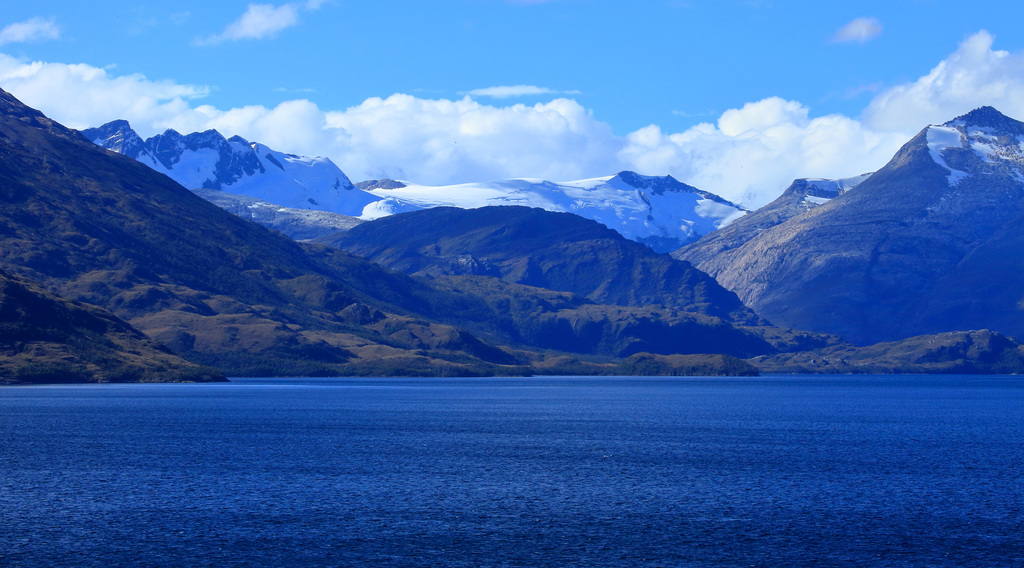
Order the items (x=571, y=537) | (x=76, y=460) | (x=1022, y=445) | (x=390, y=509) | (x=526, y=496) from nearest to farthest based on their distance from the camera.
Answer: (x=571, y=537)
(x=390, y=509)
(x=526, y=496)
(x=76, y=460)
(x=1022, y=445)

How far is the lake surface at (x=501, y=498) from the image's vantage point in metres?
67.9

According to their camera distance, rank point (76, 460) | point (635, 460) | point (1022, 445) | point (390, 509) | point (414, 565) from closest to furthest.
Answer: point (414, 565), point (390, 509), point (76, 460), point (635, 460), point (1022, 445)

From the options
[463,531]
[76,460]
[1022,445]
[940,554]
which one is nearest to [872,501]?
[940,554]

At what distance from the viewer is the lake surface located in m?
67.9

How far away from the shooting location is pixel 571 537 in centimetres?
7294

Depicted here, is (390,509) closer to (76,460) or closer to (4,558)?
(4,558)

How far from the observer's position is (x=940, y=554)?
221 feet

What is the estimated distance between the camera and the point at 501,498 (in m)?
88.8

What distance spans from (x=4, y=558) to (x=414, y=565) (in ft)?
82.5

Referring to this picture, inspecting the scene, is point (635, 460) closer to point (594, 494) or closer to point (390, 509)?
point (594, 494)

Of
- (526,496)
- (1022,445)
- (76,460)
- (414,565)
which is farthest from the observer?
(1022,445)

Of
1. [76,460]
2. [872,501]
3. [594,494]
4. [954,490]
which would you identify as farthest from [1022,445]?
[76,460]

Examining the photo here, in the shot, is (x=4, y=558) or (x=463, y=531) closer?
(x=4, y=558)

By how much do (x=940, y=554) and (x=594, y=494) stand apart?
1240 inches
